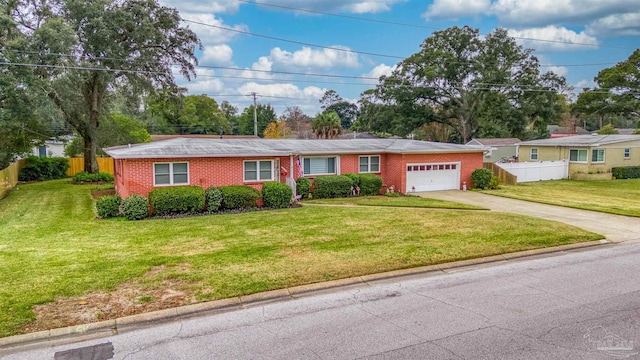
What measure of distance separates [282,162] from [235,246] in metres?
9.85

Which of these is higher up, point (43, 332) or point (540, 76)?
point (540, 76)

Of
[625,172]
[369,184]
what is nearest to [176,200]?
[369,184]

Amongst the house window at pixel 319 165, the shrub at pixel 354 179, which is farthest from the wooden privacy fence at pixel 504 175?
the house window at pixel 319 165

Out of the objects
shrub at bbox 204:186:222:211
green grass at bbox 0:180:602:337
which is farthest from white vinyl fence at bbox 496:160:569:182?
shrub at bbox 204:186:222:211

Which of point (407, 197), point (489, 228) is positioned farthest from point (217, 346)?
point (407, 197)

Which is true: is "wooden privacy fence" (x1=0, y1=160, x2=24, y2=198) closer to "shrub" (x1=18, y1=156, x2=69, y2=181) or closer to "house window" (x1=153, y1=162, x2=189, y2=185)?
"shrub" (x1=18, y1=156, x2=69, y2=181)

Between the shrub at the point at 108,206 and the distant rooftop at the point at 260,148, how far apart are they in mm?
1646

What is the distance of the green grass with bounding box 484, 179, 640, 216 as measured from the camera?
768 inches

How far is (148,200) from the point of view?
16.7 metres

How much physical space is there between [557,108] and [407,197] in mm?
32507

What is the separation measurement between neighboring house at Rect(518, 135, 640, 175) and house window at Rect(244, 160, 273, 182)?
24971mm

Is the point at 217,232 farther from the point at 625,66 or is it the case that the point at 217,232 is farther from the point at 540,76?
the point at 625,66

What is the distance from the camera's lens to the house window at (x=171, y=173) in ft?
57.4

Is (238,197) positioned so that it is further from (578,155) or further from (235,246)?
(578,155)
